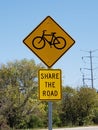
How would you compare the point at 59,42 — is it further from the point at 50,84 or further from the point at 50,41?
the point at 50,84

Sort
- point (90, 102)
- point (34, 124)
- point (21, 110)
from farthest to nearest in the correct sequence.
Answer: point (90, 102) → point (34, 124) → point (21, 110)

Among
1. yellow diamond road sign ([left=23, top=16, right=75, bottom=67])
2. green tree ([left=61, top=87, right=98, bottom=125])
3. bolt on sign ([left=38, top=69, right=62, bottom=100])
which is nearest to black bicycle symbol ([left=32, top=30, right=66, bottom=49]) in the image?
yellow diamond road sign ([left=23, top=16, right=75, bottom=67])

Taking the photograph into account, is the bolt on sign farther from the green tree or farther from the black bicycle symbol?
the green tree

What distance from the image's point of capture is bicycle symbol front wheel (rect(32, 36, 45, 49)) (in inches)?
411

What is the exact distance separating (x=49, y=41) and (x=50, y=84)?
90 cm

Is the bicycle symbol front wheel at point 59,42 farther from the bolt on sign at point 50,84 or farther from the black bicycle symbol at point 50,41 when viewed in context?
the bolt on sign at point 50,84

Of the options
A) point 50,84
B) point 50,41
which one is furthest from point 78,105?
point 50,41

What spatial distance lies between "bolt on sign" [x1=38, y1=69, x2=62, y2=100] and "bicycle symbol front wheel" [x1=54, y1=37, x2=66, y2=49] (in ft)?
1.65

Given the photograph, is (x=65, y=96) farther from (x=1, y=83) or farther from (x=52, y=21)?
(x=52, y=21)

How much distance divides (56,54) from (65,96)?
2528 inches

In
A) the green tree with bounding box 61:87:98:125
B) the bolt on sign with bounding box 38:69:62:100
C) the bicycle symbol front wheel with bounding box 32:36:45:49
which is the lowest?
the bolt on sign with bounding box 38:69:62:100

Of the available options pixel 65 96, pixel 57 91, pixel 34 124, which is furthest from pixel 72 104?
pixel 57 91

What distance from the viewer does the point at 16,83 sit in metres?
62.3

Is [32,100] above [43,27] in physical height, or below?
above
